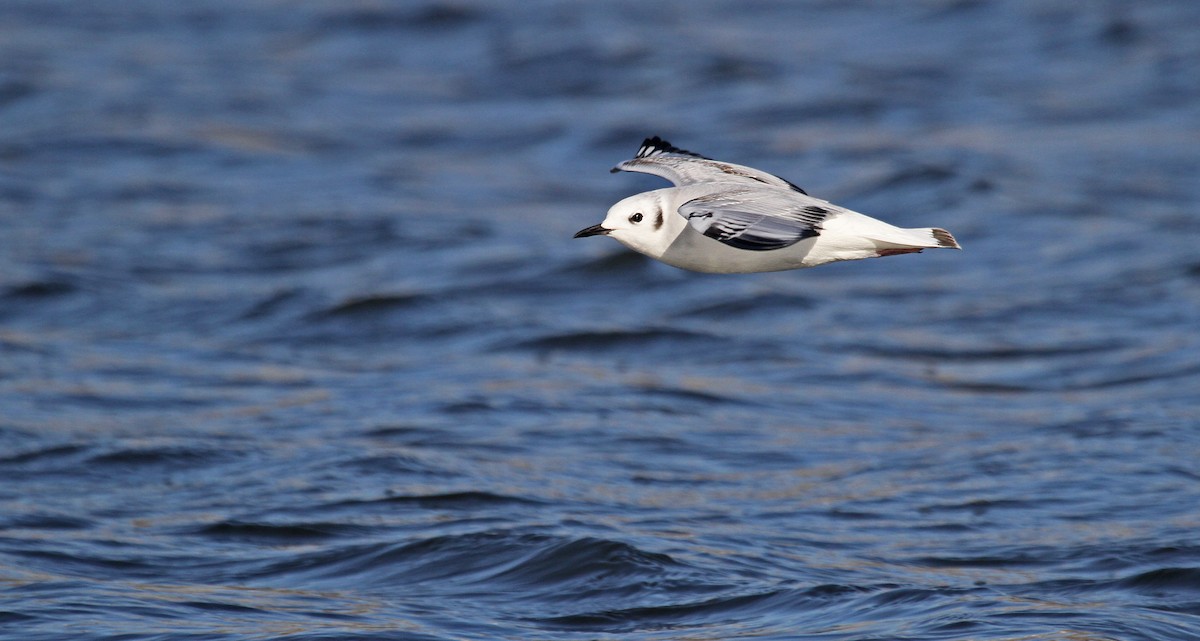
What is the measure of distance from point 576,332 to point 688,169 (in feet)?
25.3

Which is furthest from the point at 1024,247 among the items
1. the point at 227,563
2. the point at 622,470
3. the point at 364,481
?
the point at 227,563

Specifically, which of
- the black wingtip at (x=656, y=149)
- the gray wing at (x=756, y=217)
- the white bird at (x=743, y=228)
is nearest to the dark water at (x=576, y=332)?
the black wingtip at (x=656, y=149)

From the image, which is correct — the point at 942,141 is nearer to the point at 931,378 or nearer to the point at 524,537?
the point at 931,378

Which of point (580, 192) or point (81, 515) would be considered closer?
point (81, 515)

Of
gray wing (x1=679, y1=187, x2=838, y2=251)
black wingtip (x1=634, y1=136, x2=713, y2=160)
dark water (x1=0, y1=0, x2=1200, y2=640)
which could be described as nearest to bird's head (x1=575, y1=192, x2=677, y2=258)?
gray wing (x1=679, y1=187, x2=838, y2=251)

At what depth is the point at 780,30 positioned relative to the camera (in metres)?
25.3

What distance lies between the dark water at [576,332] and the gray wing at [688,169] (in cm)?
260

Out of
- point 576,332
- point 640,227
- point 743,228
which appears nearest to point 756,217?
point 743,228

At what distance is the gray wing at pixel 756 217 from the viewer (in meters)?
6.96

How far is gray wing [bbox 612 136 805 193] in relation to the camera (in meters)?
8.66

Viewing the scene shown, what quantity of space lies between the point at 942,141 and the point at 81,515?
40.3ft

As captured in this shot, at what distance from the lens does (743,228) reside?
7.07 meters

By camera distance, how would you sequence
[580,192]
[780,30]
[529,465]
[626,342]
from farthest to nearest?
[780,30] < [580,192] < [626,342] < [529,465]

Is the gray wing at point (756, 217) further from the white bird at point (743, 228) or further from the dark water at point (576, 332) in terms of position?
the dark water at point (576, 332)
